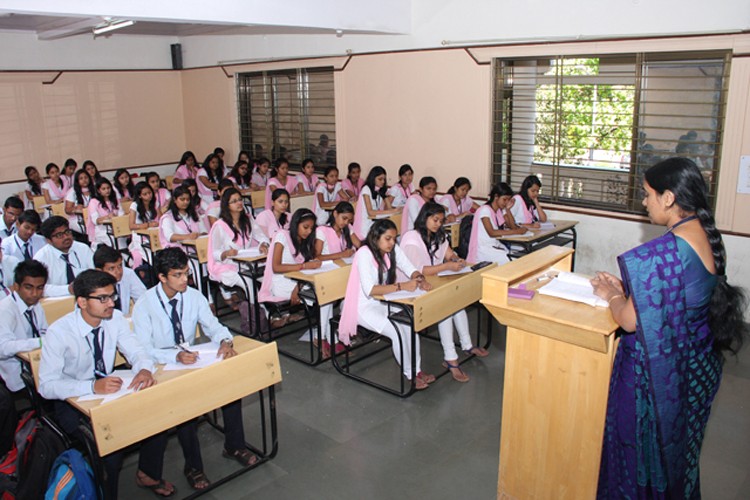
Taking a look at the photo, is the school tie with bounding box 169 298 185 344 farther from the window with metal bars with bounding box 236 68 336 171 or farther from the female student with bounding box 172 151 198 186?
the female student with bounding box 172 151 198 186

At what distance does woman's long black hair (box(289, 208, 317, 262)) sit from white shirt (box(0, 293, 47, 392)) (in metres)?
1.98

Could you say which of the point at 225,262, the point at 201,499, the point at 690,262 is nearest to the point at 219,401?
the point at 201,499

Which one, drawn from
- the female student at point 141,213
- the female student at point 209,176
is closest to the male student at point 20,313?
the female student at point 141,213

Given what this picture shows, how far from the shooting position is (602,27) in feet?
20.8

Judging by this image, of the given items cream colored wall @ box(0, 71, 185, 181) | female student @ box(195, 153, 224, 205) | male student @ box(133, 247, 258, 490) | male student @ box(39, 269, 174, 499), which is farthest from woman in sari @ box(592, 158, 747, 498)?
cream colored wall @ box(0, 71, 185, 181)

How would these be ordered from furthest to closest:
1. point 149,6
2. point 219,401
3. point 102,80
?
point 102,80 → point 149,6 → point 219,401

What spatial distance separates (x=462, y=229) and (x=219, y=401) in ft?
13.3

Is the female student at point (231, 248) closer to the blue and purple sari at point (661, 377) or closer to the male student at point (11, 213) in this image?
the male student at point (11, 213)

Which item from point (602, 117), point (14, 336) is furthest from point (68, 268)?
point (602, 117)

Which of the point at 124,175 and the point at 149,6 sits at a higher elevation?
the point at 149,6

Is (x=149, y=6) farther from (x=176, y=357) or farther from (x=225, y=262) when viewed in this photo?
(x=176, y=357)

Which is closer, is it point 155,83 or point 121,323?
point 121,323

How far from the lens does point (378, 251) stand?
4.39 meters

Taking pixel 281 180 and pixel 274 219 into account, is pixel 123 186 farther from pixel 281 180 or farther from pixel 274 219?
pixel 274 219
